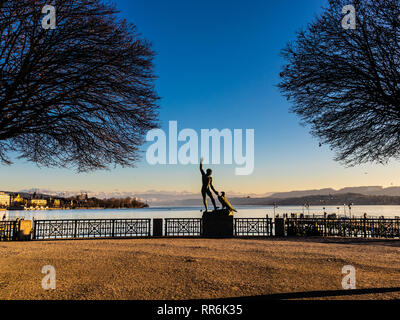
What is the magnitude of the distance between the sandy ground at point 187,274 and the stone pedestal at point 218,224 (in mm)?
6120

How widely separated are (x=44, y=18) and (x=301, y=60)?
284 inches

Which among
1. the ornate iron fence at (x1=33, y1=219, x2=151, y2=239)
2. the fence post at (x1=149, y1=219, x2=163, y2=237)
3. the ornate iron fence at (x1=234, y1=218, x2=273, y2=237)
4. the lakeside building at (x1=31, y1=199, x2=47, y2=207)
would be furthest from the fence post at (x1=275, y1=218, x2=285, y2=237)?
the lakeside building at (x1=31, y1=199, x2=47, y2=207)

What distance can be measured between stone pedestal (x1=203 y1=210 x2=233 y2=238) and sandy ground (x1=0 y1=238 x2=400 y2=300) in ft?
20.1

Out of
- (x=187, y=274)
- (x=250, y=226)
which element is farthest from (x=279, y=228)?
(x=187, y=274)

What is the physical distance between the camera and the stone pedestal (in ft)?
55.6

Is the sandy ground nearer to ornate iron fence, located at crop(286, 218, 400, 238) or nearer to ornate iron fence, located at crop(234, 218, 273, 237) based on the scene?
ornate iron fence, located at crop(234, 218, 273, 237)

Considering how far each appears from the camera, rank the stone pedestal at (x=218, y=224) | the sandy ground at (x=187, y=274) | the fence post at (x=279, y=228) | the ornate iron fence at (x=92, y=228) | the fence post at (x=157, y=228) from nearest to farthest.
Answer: the sandy ground at (x=187, y=274), the stone pedestal at (x=218, y=224), the fence post at (x=157, y=228), the fence post at (x=279, y=228), the ornate iron fence at (x=92, y=228)

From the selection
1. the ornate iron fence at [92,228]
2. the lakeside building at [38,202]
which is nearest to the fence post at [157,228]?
the ornate iron fence at [92,228]

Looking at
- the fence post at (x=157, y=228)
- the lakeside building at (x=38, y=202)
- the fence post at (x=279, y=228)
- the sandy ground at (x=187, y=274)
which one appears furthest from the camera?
the lakeside building at (x=38, y=202)

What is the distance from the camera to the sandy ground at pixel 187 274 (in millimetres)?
5820

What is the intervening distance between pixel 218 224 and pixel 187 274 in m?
9.92

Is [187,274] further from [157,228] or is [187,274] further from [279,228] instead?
[279,228]

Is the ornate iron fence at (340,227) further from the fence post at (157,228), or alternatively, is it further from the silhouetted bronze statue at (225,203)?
the fence post at (157,228)

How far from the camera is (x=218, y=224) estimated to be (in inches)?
670
